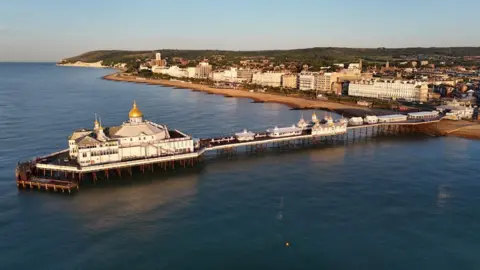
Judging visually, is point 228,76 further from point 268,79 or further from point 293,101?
point 293,101

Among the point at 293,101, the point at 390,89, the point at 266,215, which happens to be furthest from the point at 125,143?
the point at 390,89

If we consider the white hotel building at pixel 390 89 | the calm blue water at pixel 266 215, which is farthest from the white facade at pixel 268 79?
the calm blue water at pixel 266 215

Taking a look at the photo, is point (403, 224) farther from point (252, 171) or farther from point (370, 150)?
point (370, 150)

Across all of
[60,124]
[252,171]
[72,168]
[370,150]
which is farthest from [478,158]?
[60,124]

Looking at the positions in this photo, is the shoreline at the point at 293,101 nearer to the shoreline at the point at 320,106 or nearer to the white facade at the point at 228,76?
the shoreline at the point at 320,106

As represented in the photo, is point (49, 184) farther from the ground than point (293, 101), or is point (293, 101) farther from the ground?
point (293, 101)

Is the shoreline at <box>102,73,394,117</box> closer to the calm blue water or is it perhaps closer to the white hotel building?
the white hotel building

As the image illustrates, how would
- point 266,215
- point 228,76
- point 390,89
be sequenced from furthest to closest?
point 228,76, point 390,89, point 266,215
